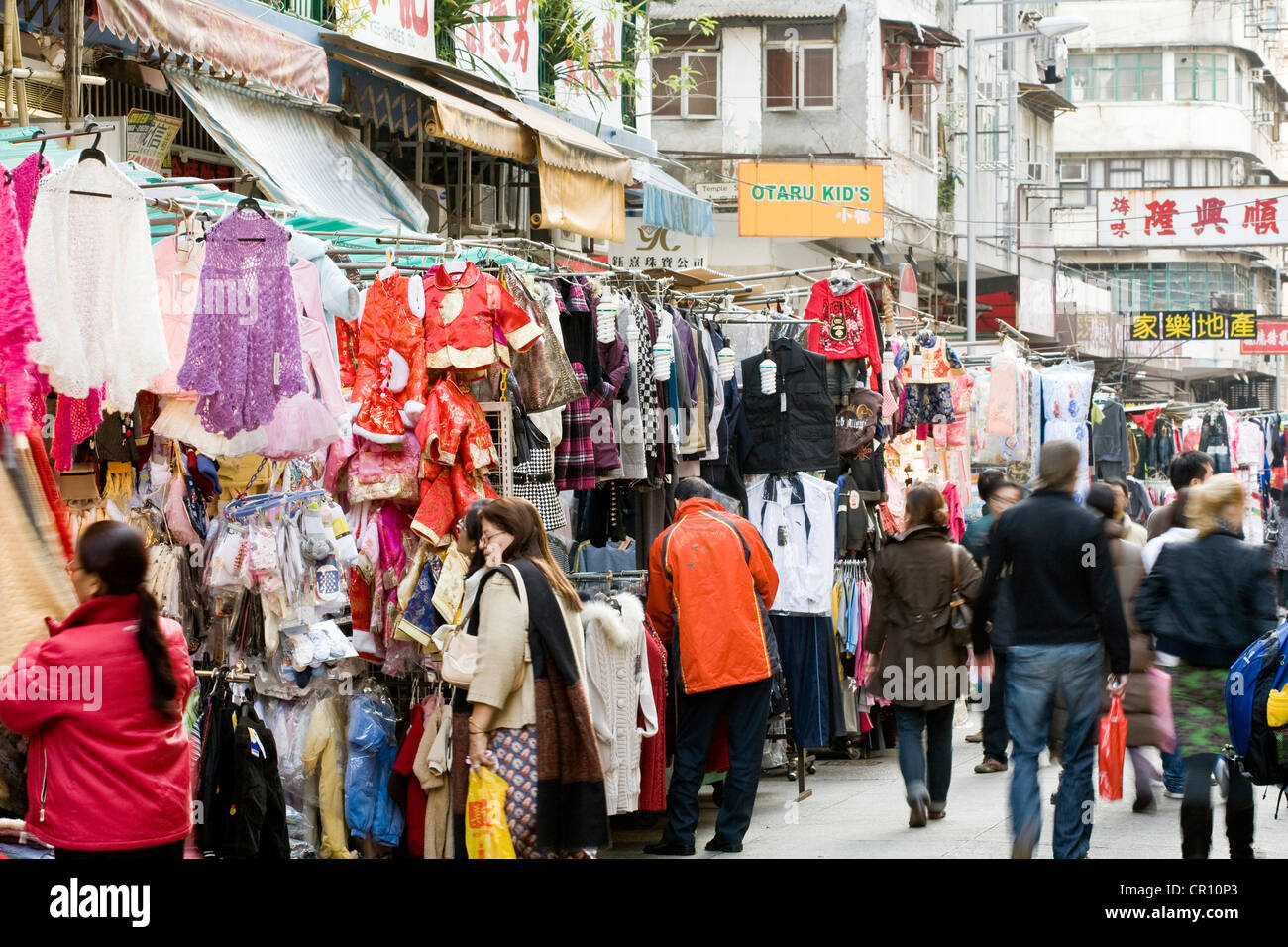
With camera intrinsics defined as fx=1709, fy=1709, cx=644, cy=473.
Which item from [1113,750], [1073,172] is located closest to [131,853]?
[1113,750]

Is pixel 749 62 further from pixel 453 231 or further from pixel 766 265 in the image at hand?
pixel 453 231

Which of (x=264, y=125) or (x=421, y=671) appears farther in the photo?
(x=264, y=125)

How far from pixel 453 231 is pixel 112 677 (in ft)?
36.1

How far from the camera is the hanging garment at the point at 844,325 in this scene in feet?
39.6

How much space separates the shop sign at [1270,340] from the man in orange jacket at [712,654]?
3114 cm

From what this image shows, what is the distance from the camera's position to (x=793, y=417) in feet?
37.6

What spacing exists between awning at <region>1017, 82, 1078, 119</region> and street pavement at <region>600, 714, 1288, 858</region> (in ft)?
102

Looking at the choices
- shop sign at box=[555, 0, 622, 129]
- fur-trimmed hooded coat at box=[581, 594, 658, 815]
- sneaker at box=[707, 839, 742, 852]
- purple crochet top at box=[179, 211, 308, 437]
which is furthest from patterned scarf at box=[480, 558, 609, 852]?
shop sign at box=[555, 0, 622, 129]

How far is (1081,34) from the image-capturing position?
53.3 m

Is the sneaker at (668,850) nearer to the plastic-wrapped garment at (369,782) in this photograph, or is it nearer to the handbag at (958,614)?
the plastic-wrapped garment at (369,782)

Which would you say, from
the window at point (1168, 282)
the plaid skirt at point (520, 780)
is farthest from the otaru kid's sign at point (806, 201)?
the window at point (1168, 282)

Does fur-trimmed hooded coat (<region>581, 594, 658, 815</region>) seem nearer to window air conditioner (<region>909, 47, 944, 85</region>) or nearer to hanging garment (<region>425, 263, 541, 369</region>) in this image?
hanging garment (<region>425, 263, 541, 369</region>)

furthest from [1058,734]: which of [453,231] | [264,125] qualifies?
[453,231]
